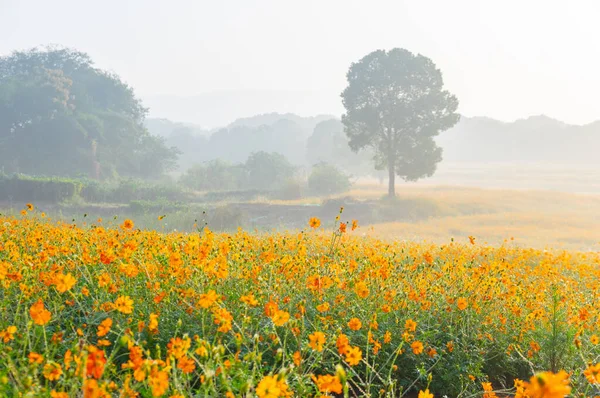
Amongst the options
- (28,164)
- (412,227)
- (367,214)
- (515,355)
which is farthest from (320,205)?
(28,164)

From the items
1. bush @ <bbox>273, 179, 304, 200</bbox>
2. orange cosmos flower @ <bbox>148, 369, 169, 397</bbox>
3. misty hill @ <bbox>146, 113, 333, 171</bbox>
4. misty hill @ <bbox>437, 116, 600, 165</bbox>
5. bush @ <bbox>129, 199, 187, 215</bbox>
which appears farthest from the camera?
misty hill @ <bbox>146, 113, 333, 171</bbox>

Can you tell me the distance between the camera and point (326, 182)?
36031 mm

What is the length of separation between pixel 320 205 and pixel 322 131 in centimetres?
3793

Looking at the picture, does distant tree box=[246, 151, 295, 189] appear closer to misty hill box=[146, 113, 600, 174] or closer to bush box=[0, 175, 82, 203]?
bush box=[0, 175, 82, 203]

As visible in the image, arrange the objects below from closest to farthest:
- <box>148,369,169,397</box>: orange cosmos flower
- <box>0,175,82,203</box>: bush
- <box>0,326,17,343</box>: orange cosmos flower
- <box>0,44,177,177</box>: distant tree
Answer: <box>148,369,169,397</box>: orange cosmos flower < <box>0,326,17,343</box>: orange cosmos flower < <box>0,175,82,203</box>: bush < <box>0,44,177,177</box>: distant tree

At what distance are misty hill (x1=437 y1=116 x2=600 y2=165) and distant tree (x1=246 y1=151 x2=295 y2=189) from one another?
5074 cm

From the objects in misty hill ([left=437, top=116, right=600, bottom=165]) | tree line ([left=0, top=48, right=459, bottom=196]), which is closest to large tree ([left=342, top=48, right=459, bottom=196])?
tree line ([left=0, top=48, right=459, bottom=196])

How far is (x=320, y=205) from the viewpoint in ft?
86.5

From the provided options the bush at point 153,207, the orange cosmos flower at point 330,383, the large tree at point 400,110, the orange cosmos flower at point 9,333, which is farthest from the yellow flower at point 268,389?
the large tree at point 400,110

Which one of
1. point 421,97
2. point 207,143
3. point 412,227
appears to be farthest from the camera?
point 207,143

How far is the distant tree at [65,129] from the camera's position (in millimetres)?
38062

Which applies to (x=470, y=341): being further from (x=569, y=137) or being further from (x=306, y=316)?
(x=569, y=137)

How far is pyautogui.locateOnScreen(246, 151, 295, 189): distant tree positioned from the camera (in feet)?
137

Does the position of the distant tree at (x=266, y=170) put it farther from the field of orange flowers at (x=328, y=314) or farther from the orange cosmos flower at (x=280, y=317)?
the orange cosmos flower at (x=280, y=317)
